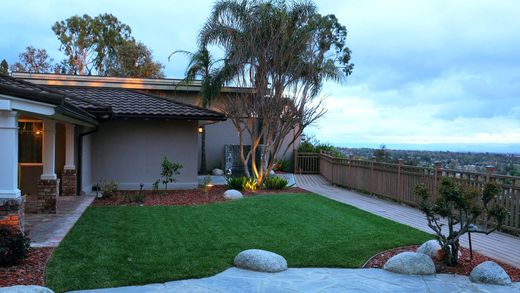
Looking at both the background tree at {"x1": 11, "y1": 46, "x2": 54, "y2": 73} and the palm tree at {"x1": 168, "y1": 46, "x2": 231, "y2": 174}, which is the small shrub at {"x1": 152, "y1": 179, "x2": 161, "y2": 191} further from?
the background tree at {"x1": 11, "y1": 46, "x2": 54, "y2": 73}

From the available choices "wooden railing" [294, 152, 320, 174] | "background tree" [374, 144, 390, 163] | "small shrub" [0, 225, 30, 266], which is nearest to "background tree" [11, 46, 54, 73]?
"wooden railing" [294, 152, 320, 174]

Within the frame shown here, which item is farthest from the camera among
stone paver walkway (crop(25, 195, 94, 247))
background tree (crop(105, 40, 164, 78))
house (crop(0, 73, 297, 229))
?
background tree (crop(105, 40, 164, 78))

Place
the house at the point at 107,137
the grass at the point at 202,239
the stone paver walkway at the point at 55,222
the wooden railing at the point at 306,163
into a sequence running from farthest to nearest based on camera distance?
the wooden railing at the point at 306,163
the house at the point at 107,137
the stone paver walkway at the point at 55,222
the grass at the point at 202,239

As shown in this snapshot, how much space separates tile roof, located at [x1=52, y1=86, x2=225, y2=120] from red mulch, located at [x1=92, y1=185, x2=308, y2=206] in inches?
98.3

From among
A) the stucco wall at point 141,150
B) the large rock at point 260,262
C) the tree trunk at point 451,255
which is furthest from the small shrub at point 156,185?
the tree trunk at point 451,255

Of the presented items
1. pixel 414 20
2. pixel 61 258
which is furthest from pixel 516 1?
pixel 61 258

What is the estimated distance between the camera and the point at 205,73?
18.8 m

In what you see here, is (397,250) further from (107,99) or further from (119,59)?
(119,59)

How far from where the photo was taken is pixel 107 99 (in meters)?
16.2

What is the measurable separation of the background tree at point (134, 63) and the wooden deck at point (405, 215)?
24028mm

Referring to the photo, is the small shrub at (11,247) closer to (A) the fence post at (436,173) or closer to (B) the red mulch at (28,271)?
(B) the red mulch at (28,271)

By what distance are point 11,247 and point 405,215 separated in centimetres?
879

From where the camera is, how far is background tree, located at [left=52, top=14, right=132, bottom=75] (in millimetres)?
41719

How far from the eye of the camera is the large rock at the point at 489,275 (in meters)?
5.91
